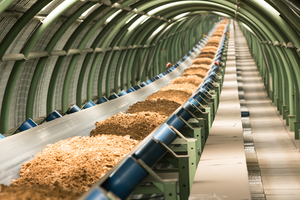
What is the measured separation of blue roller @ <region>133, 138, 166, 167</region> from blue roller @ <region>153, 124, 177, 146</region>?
0.59 meters

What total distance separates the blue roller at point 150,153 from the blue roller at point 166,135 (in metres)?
0.59

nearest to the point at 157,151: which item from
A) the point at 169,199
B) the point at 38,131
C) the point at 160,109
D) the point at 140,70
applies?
the point at 169,199

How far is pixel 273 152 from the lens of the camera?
8.38m

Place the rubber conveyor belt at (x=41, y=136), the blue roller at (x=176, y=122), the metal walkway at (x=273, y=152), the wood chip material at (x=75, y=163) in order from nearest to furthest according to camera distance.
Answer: the wood chip material at (x=75, y=163), the rubber conveyor belt at (x=41, y=136), the blue roller at (x=176, y=122), the metal walkway at (x=273, y=152)

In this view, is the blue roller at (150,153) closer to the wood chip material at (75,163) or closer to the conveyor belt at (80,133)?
the conveyor belt at (80,133)

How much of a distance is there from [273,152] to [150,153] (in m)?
5.47

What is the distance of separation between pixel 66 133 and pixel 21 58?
2.75 m

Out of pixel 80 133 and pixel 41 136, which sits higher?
pixel 41 136

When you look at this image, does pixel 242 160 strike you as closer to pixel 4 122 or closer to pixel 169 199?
pixel 169 199

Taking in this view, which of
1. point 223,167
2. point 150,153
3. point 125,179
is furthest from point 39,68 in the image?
point 125,179

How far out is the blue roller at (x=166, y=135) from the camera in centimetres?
434

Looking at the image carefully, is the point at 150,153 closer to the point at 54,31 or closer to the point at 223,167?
the point at 223,167

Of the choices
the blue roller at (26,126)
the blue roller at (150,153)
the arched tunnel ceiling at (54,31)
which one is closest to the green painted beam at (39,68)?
the arched tunnel ceiling at (54,31)

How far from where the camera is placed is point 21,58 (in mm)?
8617
